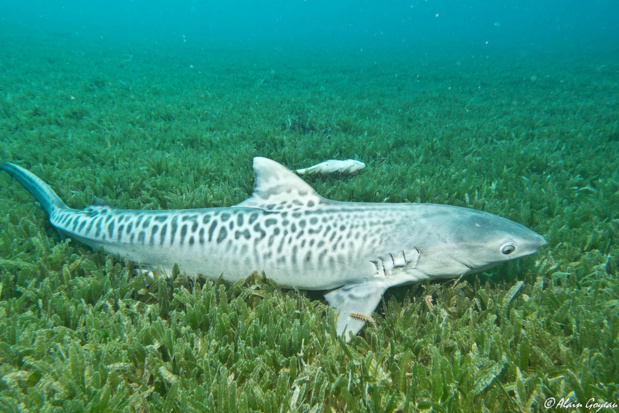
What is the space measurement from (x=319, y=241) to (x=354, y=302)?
620 millimetres

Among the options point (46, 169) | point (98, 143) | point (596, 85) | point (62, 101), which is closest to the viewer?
point (46, 169)

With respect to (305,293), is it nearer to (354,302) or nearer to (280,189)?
(354,302)

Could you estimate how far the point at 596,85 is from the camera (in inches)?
559

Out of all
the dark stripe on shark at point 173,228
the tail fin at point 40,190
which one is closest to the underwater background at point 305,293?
the tail fin at point 40,190

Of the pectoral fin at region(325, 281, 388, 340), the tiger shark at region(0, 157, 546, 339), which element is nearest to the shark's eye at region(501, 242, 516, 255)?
the tiger shark at region(0, 157, 546, 339)

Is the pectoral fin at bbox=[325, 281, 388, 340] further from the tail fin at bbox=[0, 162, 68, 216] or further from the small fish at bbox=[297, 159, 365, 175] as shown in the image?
the tail fin at bbox=[0, 162, 68, 216]

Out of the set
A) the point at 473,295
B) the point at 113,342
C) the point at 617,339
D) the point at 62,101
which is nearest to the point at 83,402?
the point at 113,342

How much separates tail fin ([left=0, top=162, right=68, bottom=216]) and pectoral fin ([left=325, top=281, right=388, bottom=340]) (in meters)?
3.51

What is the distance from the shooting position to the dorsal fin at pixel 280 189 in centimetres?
344

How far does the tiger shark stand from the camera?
2.97m

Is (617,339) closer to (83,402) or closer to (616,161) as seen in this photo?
(83,402)

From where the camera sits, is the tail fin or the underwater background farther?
the tail fin

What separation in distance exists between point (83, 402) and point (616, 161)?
8286mm

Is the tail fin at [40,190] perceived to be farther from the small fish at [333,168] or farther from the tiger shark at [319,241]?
the small fish at [333,168]
